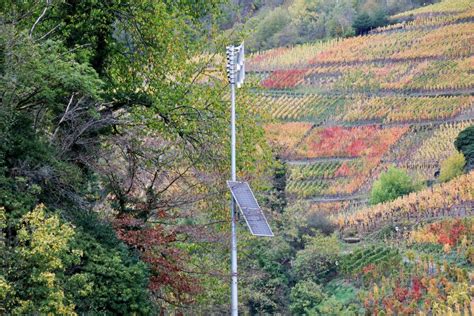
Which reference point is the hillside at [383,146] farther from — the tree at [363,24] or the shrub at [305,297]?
the tree at [363,24]

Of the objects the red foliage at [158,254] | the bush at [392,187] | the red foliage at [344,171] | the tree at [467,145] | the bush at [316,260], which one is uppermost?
the red foliage at [344,171]

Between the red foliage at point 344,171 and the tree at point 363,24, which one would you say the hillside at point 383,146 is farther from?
the tree at point 363,24

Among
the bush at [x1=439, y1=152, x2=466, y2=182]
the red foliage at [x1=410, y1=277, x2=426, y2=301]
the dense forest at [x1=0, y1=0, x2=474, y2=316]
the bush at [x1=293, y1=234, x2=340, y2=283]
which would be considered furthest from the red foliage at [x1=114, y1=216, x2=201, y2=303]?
the bush at [x1=439, y1=152, x2=466, y2=182]

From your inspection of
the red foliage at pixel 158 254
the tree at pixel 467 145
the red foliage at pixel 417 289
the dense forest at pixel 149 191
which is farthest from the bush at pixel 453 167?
the red foliage at pixel 158 254

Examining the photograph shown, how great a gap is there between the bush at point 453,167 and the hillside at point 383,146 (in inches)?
15.2

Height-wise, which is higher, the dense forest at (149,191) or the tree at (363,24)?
the tree at (363,24)

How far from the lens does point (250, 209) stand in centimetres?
1301

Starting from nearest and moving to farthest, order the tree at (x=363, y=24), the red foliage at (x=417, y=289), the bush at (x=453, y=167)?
the red foliage at (x=417, y=289) → the bush at (x=453, y=167) → the tree at (x=363, y=24)

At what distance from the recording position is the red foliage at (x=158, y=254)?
14.1 metres

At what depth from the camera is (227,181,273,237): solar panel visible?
42.0 feet

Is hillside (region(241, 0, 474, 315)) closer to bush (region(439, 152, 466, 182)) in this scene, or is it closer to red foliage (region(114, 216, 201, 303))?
bush (region(439, 152, 466, 182))

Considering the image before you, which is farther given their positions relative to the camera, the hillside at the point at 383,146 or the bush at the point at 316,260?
the bush at the point at 316,260

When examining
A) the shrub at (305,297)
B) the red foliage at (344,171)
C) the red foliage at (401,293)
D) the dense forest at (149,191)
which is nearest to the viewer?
the dense forest at (149,191)

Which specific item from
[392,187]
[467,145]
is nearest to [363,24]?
[467,145]
